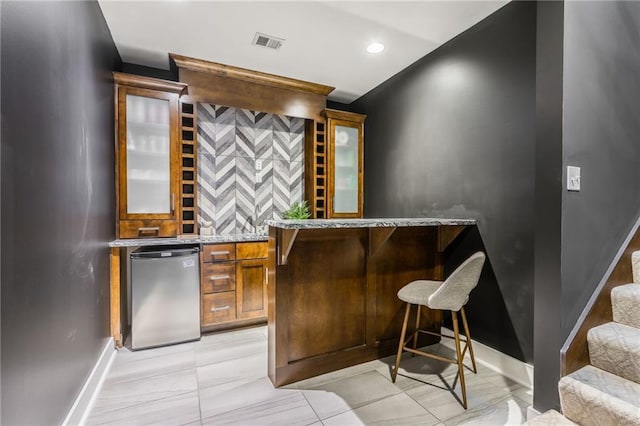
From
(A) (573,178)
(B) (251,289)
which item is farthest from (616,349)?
(B) (251,289)

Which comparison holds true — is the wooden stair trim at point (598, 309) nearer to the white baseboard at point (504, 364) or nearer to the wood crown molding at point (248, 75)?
the white baseboard at point (504, 364)

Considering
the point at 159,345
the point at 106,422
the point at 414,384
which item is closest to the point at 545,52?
the point at 414,384

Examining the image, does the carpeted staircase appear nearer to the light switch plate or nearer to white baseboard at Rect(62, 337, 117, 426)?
the light switch plate

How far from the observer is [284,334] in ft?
6.70

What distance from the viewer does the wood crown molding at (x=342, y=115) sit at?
3744 millimetres

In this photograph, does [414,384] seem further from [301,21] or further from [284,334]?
[301,21]

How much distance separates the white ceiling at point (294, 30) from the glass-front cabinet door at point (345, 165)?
72 cm

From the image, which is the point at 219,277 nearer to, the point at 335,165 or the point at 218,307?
the point at 218,307

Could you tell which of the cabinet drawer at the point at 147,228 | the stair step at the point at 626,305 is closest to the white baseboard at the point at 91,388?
the cabinet drawer at the point at 147,228

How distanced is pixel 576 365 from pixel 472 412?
0.61 meters

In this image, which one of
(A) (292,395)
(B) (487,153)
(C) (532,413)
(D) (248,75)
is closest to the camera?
(C) (532,413)

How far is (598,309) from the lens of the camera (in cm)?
168

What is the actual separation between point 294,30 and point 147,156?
1.76m

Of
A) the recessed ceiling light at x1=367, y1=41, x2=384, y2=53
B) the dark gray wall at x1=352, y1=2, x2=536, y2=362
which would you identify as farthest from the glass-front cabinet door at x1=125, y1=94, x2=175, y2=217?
the dark gray wall at x1=352, y1=2, x2=536, y2=362
